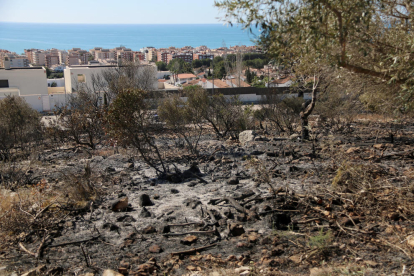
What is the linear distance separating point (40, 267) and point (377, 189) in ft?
17.3

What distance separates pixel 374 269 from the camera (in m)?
4.21

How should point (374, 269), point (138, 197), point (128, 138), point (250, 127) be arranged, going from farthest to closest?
point (250, 127)
point (128, 138)
point (138, 197)
point (374, 269)

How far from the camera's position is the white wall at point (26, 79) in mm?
43438

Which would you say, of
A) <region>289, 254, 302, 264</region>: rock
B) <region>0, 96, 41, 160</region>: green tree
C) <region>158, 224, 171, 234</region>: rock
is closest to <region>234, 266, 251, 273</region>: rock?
<region>289, 254, 302, 264</region>: rock

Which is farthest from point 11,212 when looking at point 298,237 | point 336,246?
point 336,246

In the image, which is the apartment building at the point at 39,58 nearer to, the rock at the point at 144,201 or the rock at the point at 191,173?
the rock at the point at 191,173

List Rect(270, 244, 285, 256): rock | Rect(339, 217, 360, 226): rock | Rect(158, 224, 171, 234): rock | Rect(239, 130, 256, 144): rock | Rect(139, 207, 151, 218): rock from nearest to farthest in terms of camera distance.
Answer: Rect(270, 244, 285, 256): rock, Rect(339, 217, 360, 226): rock, Rect(158, 224, 171, 234): rock, Rect(139, 207, 151, 218): rock, Rect(239, 130, 256, 144): rock

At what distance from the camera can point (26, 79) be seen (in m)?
43.8

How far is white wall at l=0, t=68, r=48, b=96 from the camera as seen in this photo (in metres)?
43.4

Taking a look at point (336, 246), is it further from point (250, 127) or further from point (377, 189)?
point (250, 127)

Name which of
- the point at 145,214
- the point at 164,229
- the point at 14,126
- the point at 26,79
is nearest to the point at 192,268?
the point at 164,229

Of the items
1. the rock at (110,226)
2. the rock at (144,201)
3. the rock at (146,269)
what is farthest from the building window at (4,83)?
the rock at (146,269)

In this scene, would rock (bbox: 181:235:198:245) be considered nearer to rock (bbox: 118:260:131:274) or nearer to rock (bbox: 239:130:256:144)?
rock (bbox: 118:260:131:274)

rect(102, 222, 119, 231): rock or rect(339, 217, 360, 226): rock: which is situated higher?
rect(339, 217, 360, 226): rock
